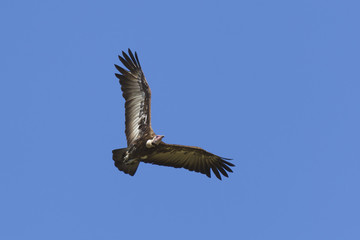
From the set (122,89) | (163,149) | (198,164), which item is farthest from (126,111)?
(198,164)

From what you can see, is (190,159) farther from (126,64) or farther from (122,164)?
(126,64)

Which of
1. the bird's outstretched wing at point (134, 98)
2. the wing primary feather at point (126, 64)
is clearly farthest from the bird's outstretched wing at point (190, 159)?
the wing primary feather at point (126, 64)

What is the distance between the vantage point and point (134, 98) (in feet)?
52.2

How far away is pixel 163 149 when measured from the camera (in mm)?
15516

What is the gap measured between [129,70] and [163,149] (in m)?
3.13

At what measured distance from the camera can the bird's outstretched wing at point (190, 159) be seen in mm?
15725

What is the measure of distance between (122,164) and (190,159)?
2.52 meters

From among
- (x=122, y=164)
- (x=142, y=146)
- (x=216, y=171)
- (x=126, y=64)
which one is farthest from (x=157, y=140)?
(x=126, y=64)

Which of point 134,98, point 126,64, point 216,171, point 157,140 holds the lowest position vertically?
point 216,171

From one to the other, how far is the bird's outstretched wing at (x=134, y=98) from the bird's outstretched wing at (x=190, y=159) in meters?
0.96

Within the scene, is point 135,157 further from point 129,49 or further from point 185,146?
point 129,49

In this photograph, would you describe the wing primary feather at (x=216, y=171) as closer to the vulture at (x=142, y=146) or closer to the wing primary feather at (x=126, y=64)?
the vulture at (x=142, y=146)

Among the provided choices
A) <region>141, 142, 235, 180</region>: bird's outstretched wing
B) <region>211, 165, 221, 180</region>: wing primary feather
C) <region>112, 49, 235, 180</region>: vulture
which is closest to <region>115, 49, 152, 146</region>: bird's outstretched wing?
<region>112, 49, 235, 180</region>: vulture

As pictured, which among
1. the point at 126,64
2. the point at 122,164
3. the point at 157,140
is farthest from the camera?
the point at 126,64
